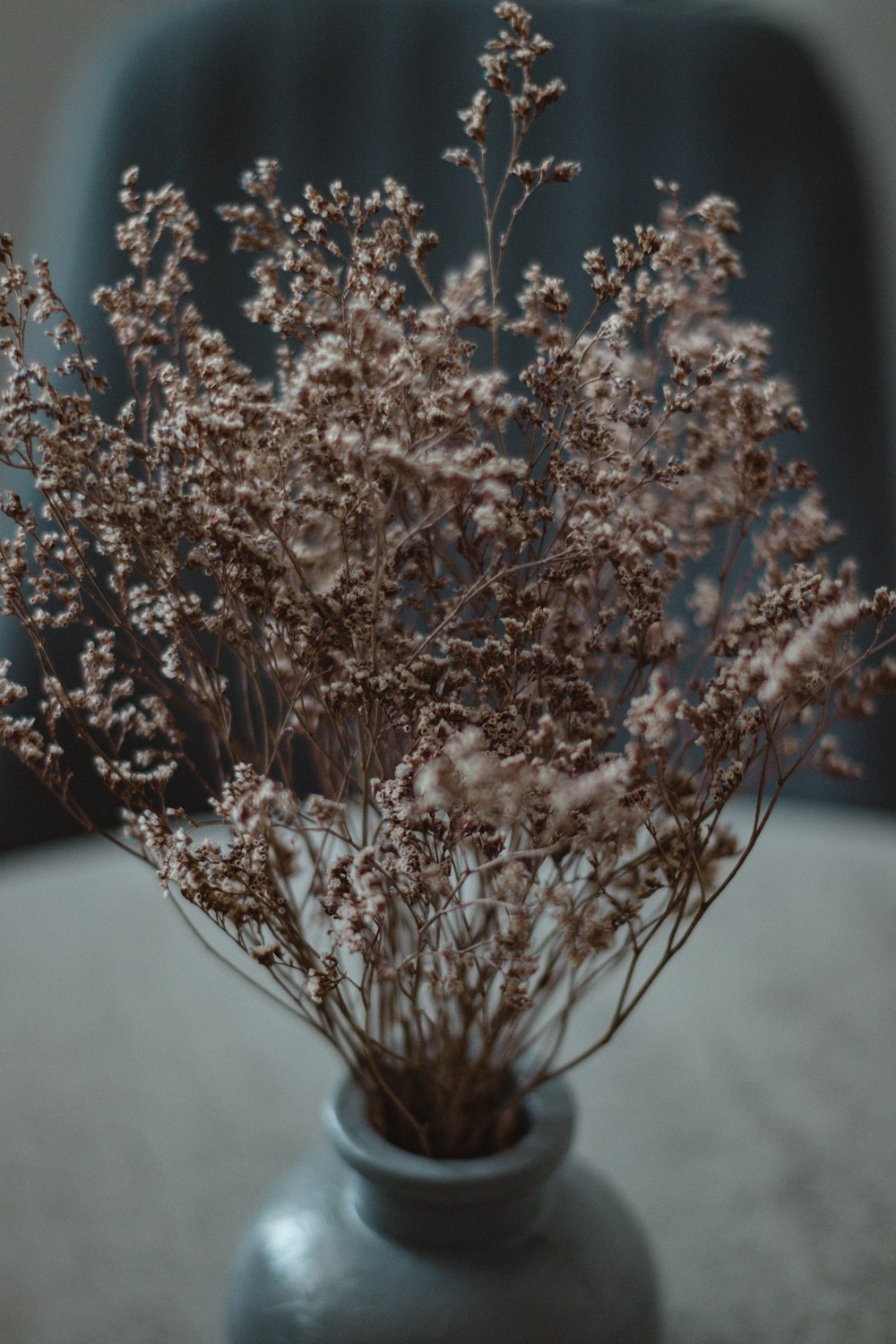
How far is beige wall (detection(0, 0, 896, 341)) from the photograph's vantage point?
199 cm

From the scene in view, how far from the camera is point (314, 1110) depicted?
1080mm

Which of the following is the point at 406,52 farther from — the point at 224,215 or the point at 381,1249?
the point at 381,1249

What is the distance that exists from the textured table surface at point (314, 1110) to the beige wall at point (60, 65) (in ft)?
3.70

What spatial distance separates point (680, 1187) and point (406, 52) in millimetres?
1511

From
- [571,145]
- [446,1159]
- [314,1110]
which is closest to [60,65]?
[571,145]

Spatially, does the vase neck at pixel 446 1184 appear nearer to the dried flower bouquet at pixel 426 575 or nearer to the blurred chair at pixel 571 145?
the dried flower bouquet at pixel 426 575

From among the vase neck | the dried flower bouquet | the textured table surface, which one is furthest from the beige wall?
the vase neck

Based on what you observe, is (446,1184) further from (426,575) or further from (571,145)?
(571,145)

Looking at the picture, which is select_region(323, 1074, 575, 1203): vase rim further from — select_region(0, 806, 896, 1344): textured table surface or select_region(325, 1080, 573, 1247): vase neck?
select_region(0, 806, 896, 1344): textured table surface

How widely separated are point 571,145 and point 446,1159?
1538mm

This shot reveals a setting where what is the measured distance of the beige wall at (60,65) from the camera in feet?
6.54

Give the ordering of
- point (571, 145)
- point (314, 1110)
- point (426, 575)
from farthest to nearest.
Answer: point (571, 145) → point (314, 1110) → point (426, 575)

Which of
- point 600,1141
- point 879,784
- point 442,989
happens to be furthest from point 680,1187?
point 879,784

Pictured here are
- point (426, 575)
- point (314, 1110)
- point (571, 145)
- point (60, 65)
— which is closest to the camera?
point (426, 575)
